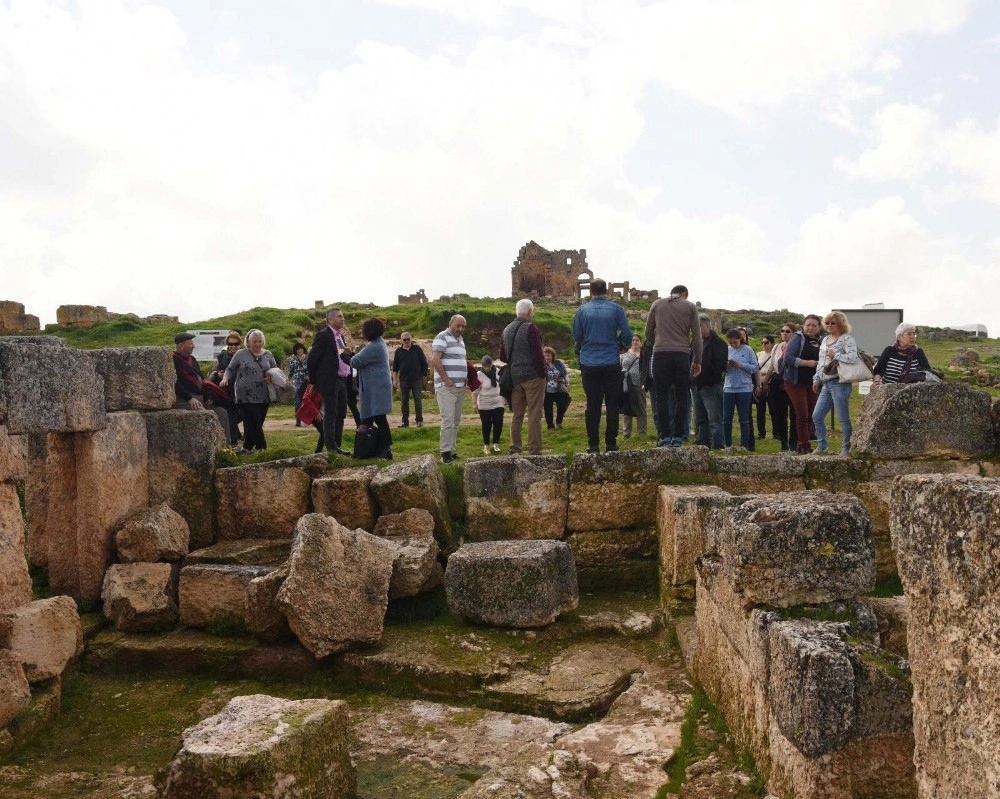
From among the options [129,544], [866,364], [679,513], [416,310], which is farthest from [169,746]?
[416,310]

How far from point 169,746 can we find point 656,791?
304cm

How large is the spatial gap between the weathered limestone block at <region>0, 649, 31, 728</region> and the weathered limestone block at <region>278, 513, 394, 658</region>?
1.63 meters

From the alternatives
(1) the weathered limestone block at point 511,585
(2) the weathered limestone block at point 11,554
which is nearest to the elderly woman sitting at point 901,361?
(1) the weathered limestone block at point 511,585

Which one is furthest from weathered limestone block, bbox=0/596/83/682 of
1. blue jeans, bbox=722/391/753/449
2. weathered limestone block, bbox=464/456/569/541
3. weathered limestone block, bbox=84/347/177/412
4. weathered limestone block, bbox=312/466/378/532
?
blue jeans, bbox=722/391/753/449

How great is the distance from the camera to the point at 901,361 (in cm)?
907

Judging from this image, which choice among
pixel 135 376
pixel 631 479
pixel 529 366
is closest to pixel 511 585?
pixel 631 479

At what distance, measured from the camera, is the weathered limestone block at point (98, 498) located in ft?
25.0

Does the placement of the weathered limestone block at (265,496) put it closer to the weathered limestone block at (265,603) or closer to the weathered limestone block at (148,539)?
the weathered limestone block at (148,539)

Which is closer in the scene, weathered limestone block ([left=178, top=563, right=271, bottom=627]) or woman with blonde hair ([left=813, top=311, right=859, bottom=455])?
weathered limestone block ([left=178, top=563, right=271, bottom=627])

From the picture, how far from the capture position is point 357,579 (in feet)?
22.2

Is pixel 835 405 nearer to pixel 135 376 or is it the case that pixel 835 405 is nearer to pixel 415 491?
pixel 415 491

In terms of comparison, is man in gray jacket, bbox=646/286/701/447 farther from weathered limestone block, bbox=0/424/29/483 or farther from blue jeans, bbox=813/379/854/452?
weathered limestone block, bbox=0/424/29/483

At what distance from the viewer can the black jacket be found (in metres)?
10.5

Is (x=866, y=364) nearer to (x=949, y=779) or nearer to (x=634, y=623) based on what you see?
(x=634, y=623)
